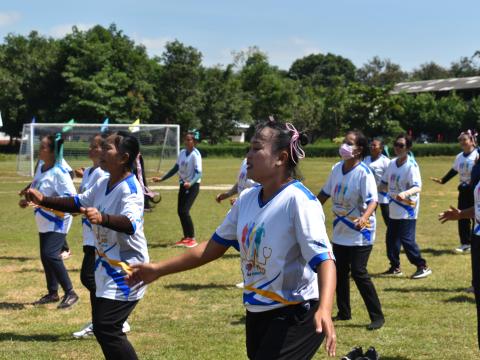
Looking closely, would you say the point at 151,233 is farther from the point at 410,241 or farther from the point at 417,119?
the point at 417,119

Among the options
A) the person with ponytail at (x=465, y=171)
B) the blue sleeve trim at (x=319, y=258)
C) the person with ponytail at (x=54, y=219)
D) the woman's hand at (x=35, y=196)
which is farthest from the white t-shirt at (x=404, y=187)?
the blue sleeve trim at (x=319, y=258)

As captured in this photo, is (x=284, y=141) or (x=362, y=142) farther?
(x=362, y=142)

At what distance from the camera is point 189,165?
13828 millimetres

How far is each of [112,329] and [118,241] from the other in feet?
2.36

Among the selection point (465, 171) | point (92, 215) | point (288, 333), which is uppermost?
point (92, 215)

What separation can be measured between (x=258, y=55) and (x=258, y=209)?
276 ft

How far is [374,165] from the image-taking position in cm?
1242

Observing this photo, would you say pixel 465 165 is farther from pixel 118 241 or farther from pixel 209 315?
pixel 118 241

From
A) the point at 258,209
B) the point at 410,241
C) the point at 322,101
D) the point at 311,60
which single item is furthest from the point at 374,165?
the point at 311,60

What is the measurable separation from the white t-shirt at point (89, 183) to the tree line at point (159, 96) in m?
50.8

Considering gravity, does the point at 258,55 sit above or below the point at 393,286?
above

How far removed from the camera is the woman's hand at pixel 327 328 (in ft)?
11.2

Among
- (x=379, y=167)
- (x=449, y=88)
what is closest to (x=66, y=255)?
(x=379, y=167)

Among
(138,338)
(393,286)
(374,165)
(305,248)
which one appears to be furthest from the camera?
(374,165)
